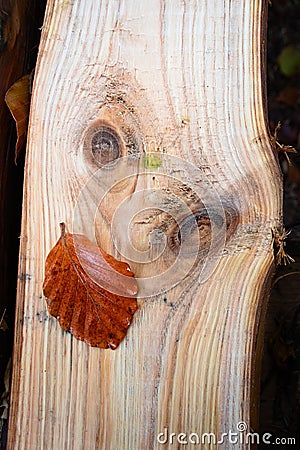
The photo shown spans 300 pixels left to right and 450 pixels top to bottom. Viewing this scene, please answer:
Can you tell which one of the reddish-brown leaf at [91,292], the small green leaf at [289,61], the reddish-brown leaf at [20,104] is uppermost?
the small green leaf at [289,61]

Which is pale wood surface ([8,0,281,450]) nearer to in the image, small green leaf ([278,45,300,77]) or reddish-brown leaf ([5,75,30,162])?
reddish-brown leaf ([5,75,30,162])

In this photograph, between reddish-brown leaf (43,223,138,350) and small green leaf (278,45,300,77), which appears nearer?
reddish-brown leaf (43,223,138,350)

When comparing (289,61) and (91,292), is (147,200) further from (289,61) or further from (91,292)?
(289,61)

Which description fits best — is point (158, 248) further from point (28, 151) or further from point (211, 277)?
point (28, 151)

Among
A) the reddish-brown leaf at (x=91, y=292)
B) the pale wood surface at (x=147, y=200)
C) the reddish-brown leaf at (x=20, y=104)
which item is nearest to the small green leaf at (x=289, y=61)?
the pale wood surface at (x=147, y=200)

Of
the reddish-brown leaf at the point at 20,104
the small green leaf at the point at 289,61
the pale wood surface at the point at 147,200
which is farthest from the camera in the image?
the small green leaf at the point at 289,61

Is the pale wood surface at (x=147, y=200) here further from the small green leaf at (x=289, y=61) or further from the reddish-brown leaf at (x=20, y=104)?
the small green leaf at (x=289, y=61)

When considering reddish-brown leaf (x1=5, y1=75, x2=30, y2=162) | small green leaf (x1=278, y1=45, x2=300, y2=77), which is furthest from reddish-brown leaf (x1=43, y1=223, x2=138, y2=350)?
small green leaf (x1=278, y1=45, x2=300, y2=77)
